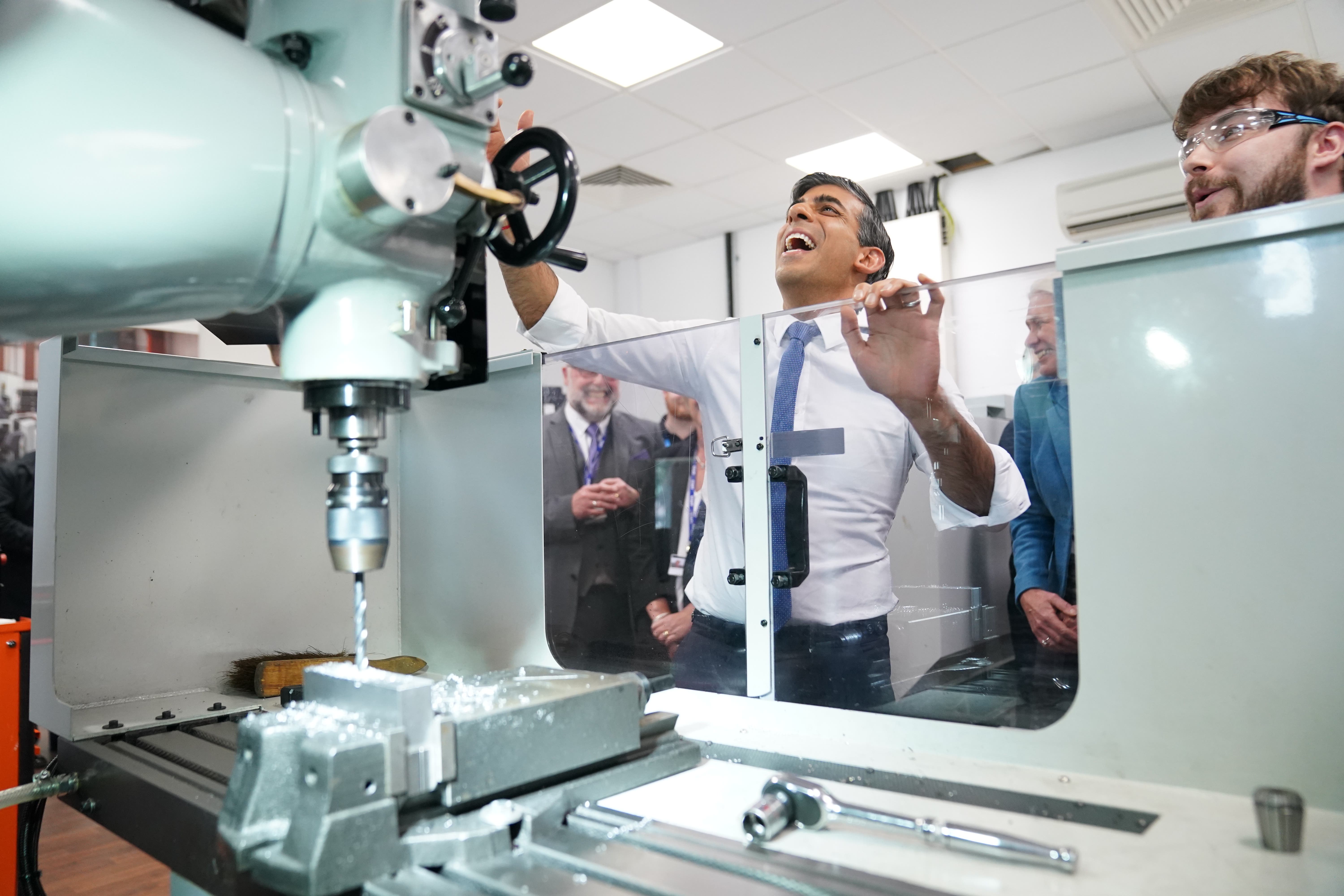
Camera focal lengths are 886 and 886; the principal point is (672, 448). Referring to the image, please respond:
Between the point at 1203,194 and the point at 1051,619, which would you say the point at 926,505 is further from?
the point at 1203,194

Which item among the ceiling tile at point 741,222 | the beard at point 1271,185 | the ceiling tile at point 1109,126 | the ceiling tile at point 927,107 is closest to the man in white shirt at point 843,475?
the beard at point 1271,185

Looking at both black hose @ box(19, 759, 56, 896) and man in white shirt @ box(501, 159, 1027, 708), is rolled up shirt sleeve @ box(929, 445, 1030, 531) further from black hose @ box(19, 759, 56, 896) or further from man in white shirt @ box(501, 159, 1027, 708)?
black hose @ box(19, 759, 56, 896)

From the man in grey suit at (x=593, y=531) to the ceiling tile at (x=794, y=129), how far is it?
2734 mm

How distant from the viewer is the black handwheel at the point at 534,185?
2.27 feet

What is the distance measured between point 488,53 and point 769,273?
450 cm

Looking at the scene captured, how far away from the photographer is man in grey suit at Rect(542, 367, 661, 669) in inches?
48.6

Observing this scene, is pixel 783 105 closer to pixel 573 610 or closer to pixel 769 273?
pixel 769 273

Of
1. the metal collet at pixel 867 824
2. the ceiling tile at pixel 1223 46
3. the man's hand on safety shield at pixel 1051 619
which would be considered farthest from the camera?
the ceiling tile at pixel 1223 46

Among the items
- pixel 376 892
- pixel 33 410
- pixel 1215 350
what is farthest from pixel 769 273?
pixel 376 892

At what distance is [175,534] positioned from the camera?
1266 millimetres

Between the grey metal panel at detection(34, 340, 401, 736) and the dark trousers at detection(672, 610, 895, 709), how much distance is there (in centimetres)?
66

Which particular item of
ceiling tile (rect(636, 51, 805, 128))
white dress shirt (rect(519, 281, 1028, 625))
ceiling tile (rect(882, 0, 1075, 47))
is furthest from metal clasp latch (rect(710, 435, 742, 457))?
ceiling tile (rect(636, 51, 805, 128))

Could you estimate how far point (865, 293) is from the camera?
3.18ft

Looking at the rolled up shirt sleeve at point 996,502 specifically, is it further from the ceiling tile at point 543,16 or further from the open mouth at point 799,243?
the ceiling tile at point 543,16
